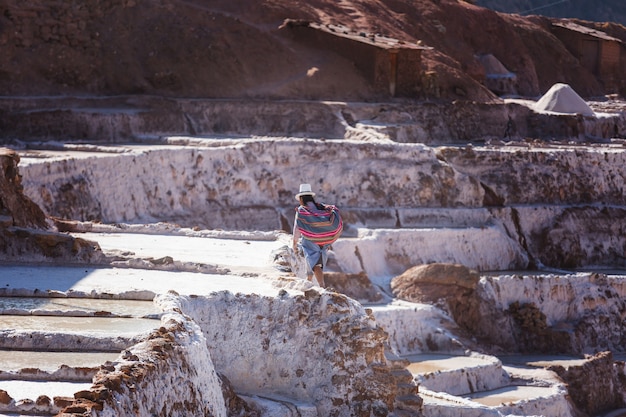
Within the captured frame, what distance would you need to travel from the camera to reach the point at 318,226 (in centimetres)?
1370

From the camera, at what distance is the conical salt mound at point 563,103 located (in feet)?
117

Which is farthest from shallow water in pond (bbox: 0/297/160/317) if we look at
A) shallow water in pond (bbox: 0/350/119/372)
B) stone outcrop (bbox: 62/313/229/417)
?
shallow water in pond (bbox: 0/350/119/372)

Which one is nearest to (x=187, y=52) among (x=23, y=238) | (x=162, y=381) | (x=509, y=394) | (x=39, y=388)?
(x=509, y=394)

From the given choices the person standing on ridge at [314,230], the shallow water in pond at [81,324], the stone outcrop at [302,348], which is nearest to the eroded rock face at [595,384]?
the person standing on ridge at [314,230]

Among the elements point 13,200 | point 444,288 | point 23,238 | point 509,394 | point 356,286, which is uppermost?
point 13,200

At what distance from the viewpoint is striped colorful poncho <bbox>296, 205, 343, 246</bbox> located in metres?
13.7

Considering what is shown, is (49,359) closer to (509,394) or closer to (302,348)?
(302,348)

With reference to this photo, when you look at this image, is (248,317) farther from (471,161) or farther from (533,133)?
(533,133)

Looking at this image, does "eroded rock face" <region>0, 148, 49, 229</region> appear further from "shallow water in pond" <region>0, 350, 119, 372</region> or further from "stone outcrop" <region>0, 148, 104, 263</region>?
"shallow water in pond" <region>0, 350, 119, 372</region>

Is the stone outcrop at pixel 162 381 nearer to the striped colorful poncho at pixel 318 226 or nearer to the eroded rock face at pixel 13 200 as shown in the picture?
the striped colorful poncho at pixel 318 226

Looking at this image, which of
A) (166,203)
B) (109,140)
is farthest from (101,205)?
(109,140)

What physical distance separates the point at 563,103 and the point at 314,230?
76.4 feet

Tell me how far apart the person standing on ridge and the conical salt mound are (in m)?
22.8

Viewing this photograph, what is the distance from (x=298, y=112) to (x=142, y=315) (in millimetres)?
20991
